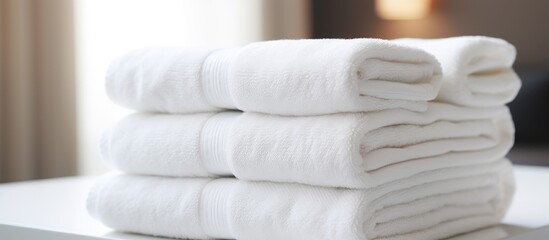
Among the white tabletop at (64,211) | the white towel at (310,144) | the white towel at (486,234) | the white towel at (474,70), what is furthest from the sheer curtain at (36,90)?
the white towel at (486,234)

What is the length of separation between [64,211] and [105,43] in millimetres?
2150

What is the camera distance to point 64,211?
1.08 metres

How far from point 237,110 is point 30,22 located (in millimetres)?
2152

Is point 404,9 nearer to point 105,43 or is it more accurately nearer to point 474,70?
point 105,43

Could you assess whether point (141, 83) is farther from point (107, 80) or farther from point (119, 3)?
point (119, 3)

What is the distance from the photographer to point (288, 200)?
781mm

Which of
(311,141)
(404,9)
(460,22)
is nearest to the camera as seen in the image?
(311,141)

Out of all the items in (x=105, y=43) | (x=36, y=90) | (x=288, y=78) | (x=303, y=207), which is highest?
(x=288, y=78)

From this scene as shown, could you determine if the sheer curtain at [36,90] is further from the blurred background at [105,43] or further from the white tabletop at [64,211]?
the white tabletop at [64,211]

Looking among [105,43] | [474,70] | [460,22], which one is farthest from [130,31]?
[474,70]

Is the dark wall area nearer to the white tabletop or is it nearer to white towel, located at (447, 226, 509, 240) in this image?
the white tabletop

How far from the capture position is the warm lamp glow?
382 centimetres

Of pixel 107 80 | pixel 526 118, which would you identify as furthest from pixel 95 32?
pixel 107 80

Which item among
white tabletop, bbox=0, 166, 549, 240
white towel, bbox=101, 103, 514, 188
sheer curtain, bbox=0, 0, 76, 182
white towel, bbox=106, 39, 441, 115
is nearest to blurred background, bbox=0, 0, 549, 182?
sheer curtain, bbox=0, 0, 76, 182
